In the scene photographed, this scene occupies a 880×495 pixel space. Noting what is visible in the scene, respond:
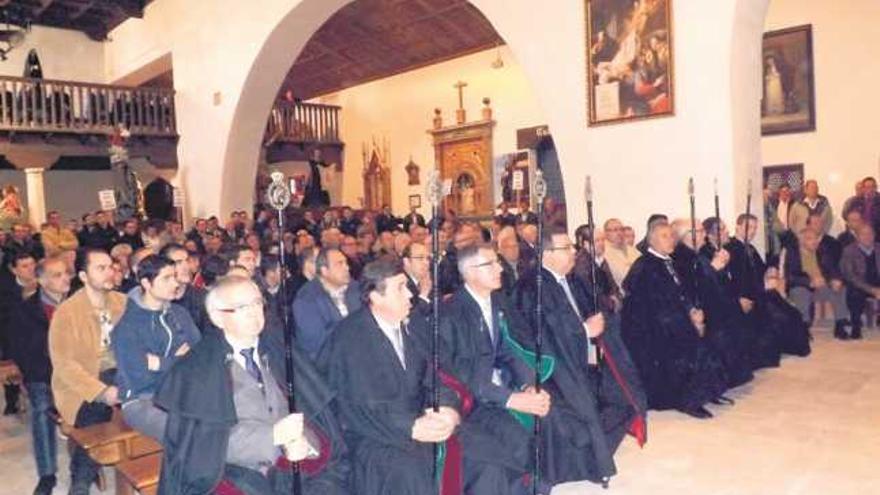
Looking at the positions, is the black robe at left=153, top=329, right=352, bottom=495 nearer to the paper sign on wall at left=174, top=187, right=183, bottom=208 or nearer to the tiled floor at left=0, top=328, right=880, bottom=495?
the tiled floor at left=0, top=328, right=880, bottom=495

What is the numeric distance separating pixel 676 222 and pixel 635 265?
1470 mm

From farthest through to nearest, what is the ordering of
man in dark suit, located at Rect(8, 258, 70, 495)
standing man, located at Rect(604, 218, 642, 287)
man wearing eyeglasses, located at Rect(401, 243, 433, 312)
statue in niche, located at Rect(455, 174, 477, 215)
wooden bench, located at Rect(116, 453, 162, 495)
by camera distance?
1. statue in niche, located at Rect(455, 174, 477, 215)
2. standing man, located at Rect(604, 218, 642, 287)
3. man wearing eyeglasses, located at Rect(401, 243, 433, 312)
4. man in dark suit, located at Rect(8, 258, 70, 495)
5. wooden bench, located at Rect(116, 453, 162, 495)

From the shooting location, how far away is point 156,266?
429 centimetres

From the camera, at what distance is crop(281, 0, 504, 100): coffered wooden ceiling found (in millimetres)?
15367

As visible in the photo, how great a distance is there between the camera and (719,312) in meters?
6.82

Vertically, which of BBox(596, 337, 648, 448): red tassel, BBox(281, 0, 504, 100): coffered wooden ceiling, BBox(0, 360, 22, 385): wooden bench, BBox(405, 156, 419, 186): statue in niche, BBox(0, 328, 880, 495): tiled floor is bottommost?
BBox(0, 328, 880, 495): tiled floor

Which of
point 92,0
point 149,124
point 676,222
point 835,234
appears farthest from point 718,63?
point 92,0

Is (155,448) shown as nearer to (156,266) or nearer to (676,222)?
(156,266)

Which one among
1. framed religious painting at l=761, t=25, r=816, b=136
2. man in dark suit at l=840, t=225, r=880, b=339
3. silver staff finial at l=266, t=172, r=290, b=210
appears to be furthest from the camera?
framed religious painting at l=761, t=25, r=816, b=136

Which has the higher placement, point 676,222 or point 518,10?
point 518,10

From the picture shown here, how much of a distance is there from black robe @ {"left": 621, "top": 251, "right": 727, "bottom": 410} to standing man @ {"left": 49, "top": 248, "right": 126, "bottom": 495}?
3.83 m

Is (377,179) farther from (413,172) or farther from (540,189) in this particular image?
(540,189)

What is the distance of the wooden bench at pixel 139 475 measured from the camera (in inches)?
147

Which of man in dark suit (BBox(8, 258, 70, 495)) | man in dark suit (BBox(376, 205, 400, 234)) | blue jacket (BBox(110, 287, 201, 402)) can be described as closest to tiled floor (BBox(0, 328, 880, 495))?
man in dark suit (BBox(8, 258, 70, 495))
